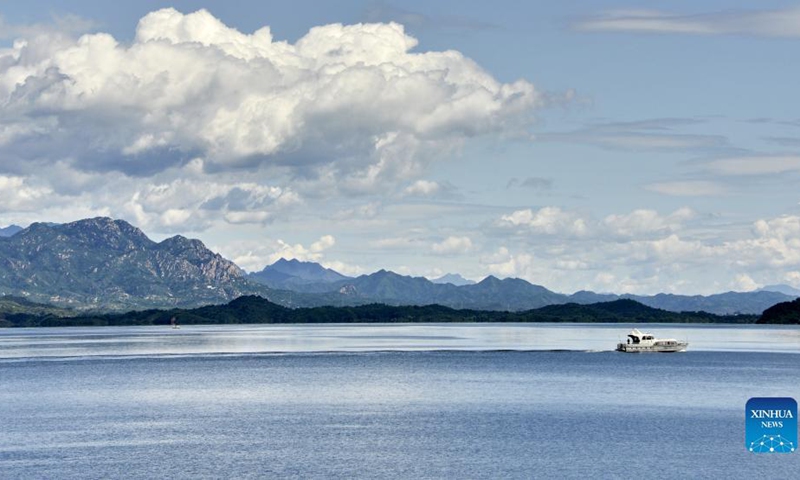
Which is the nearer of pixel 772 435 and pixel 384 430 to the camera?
pixel 772 435

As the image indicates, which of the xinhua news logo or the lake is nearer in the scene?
the lake

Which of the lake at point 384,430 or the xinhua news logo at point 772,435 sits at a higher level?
the xinhua news logo at point 772,435

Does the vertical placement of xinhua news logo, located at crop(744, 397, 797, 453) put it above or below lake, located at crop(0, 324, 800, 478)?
above

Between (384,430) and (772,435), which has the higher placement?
(772,435)

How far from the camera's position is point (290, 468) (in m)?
95.8

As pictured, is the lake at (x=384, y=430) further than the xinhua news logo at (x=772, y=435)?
No

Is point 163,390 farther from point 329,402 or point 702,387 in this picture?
point 702,387

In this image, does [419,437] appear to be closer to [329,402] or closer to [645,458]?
[645,458]

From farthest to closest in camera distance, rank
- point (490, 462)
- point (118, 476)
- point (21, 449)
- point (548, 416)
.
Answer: point (548, 416) < point (21, 449) < point (490, 462) < point (118, 476)

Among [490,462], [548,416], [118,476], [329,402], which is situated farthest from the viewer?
[329,402]

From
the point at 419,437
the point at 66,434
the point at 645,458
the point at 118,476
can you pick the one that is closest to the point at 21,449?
the point at 66,434

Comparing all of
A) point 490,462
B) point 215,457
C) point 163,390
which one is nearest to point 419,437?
point 490,462

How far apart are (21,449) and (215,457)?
75.6ft

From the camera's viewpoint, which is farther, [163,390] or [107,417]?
[163,390]
